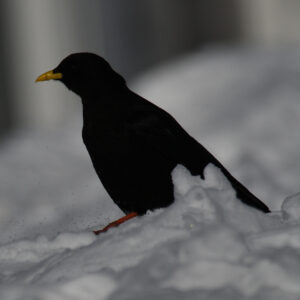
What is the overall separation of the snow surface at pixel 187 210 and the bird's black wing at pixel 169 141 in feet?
2.52

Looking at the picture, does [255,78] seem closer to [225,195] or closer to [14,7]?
[14,7]

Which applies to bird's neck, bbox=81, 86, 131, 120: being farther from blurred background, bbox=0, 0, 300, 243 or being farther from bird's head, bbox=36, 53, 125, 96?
blurred background, bbox=0, 0, 300, 243

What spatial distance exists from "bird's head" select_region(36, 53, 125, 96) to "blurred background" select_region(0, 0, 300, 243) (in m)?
1.03

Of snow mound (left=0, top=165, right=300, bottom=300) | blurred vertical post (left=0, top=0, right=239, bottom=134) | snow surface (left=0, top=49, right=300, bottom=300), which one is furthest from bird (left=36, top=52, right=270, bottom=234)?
blurred vertical post (left=0, top=0, right=239, bottom=134)

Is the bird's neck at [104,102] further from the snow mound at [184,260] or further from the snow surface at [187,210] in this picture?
the snow mound at [184,260]

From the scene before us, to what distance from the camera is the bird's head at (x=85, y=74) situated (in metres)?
5.88

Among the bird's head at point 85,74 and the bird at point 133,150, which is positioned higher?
the bird's head at point 85,74

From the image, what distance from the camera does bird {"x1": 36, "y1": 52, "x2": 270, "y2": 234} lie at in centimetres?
548

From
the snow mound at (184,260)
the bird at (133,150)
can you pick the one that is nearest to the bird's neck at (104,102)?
the bird at (133,150)

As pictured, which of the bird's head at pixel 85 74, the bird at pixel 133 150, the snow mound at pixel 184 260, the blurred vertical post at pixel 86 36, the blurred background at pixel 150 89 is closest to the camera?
the snow mound at pixel 184 260

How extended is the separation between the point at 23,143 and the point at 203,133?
6.63 ft

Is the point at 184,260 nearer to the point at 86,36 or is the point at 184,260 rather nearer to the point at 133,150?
the point at 133,150

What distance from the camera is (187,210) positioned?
13.0 ft

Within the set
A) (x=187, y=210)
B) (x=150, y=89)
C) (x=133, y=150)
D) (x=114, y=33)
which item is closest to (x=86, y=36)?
(x=114, y=33)
